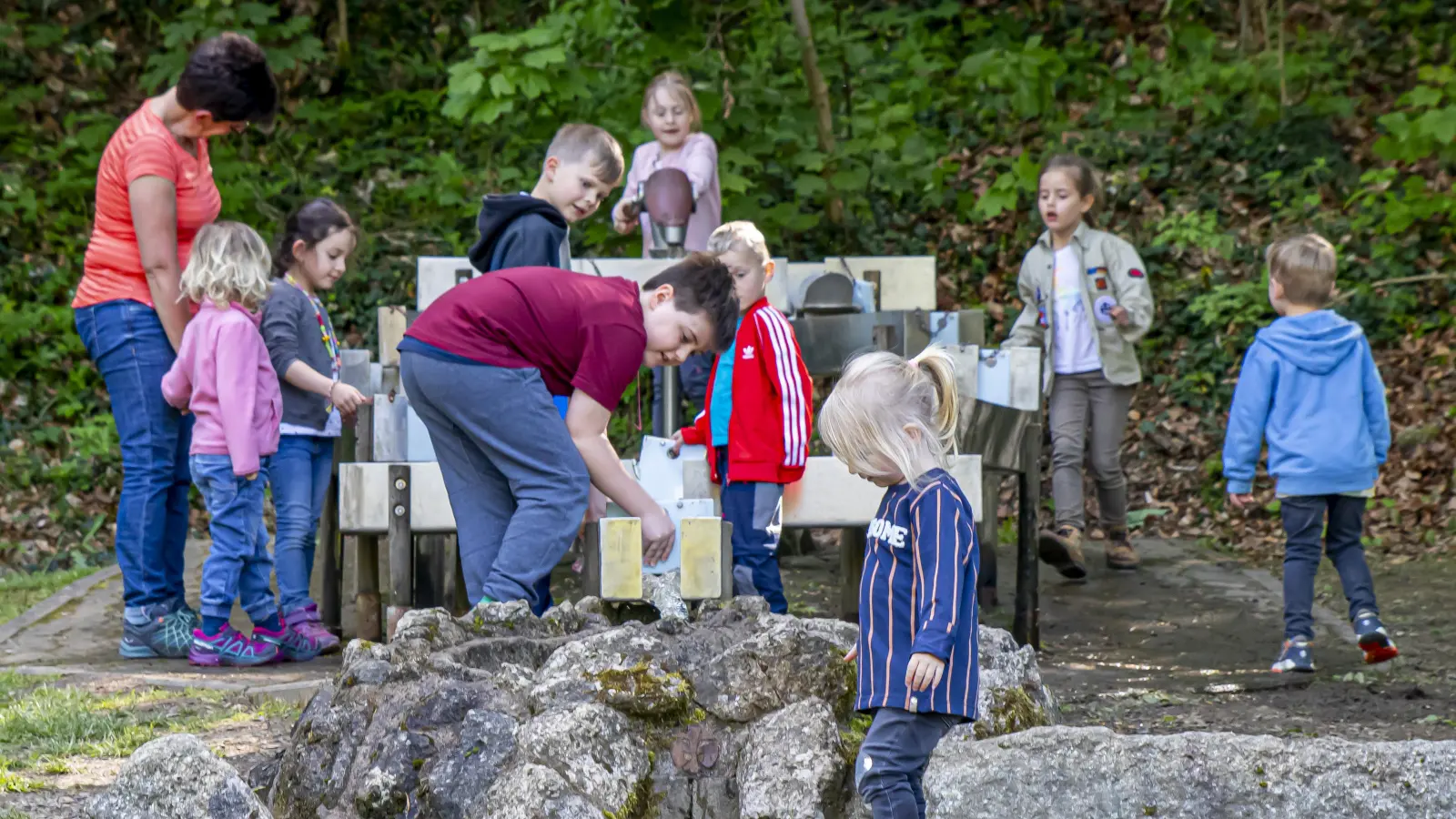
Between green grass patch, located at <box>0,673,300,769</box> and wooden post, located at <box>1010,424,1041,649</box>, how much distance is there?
2547 millimetres

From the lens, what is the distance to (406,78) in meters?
12.4

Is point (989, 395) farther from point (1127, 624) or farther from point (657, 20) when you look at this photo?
point (657, 20)

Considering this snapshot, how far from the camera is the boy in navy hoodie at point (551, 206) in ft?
16.3

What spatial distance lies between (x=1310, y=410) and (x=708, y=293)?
236cm

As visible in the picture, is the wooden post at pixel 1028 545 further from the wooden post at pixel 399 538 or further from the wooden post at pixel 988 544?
the wooden post at pixel 399 538

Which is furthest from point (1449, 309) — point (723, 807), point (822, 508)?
point (723, 807)

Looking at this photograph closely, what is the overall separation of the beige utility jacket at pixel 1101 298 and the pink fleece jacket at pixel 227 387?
11.0 feet

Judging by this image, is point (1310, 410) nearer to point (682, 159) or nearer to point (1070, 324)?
point (1070, 324)

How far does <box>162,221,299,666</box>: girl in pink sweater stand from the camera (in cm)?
520

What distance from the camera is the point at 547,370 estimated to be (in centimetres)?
437

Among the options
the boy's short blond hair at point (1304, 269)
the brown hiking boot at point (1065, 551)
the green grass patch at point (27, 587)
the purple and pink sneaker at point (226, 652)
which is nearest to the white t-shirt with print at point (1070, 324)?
the brown hiking boot at point (1065, 551)

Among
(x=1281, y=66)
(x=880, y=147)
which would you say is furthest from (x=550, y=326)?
(x=1281, y=66)

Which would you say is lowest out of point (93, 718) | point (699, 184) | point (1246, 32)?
point (93, 718)

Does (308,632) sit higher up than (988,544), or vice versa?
(988,544)
